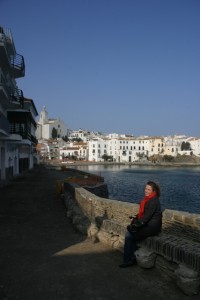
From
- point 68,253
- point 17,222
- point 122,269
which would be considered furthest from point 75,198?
point 122,269

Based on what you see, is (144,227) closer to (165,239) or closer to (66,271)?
(165,239)

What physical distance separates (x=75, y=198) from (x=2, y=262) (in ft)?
28.3

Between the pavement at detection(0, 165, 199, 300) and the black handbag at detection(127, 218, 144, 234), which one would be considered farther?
the black handbag at detection(127, 218, 144, 234)

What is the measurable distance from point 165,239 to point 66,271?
206cm

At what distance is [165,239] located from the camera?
6.26 meters

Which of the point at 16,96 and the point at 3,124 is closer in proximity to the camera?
the point at 3,124

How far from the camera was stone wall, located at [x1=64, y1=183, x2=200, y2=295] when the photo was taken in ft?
17.5

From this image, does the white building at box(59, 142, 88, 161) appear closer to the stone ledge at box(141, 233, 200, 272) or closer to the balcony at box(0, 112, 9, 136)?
the balcony at box(0, 112, 9, 136)

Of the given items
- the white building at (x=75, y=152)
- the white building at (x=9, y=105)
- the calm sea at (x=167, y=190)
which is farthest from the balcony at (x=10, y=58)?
the white building at (x=75, y=152)

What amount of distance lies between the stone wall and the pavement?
0.61ft

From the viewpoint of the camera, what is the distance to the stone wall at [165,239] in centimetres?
532

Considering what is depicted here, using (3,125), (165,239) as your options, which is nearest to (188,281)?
(165,239)

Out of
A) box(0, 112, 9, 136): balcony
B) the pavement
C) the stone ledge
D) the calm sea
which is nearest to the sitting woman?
the stone ledge

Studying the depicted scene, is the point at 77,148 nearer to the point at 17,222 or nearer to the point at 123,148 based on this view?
the point at 123,148
